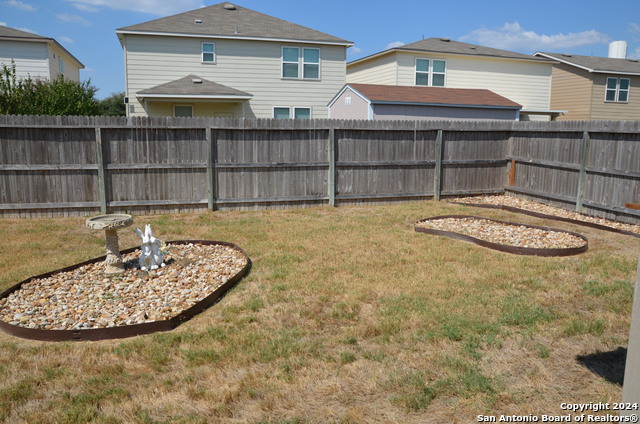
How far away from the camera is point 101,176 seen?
1081 cm

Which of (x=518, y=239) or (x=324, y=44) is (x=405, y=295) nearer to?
(x=518, y=239)

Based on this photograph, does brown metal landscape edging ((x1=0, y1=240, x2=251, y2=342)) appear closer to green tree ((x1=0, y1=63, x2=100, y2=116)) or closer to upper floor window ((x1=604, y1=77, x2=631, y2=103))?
green tree ((x1=0, y1=63, x2=100, y2=116))

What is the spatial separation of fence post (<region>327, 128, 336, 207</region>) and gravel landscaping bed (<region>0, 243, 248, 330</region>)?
16.3ft

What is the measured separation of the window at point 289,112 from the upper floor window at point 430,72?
17.4 ft

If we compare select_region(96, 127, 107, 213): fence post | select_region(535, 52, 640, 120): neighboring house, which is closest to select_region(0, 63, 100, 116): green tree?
select_region(96, 127, 107, 213): fence post

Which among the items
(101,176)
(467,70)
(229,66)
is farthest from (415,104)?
(101,176)

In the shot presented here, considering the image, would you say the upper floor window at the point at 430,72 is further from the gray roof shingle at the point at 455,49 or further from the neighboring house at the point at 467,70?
the gray roof shingle at the point at 455,49

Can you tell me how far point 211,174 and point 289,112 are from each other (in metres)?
11.1

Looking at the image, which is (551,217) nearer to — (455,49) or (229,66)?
(229,66)

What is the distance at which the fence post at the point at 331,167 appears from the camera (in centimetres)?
1202

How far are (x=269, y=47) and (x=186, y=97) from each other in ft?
15.4

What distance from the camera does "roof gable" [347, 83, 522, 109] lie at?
18.0 meters

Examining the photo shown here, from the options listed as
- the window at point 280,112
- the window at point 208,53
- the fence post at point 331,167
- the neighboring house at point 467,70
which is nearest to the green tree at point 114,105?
the window at point 208,53

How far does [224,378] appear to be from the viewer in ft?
13.4
